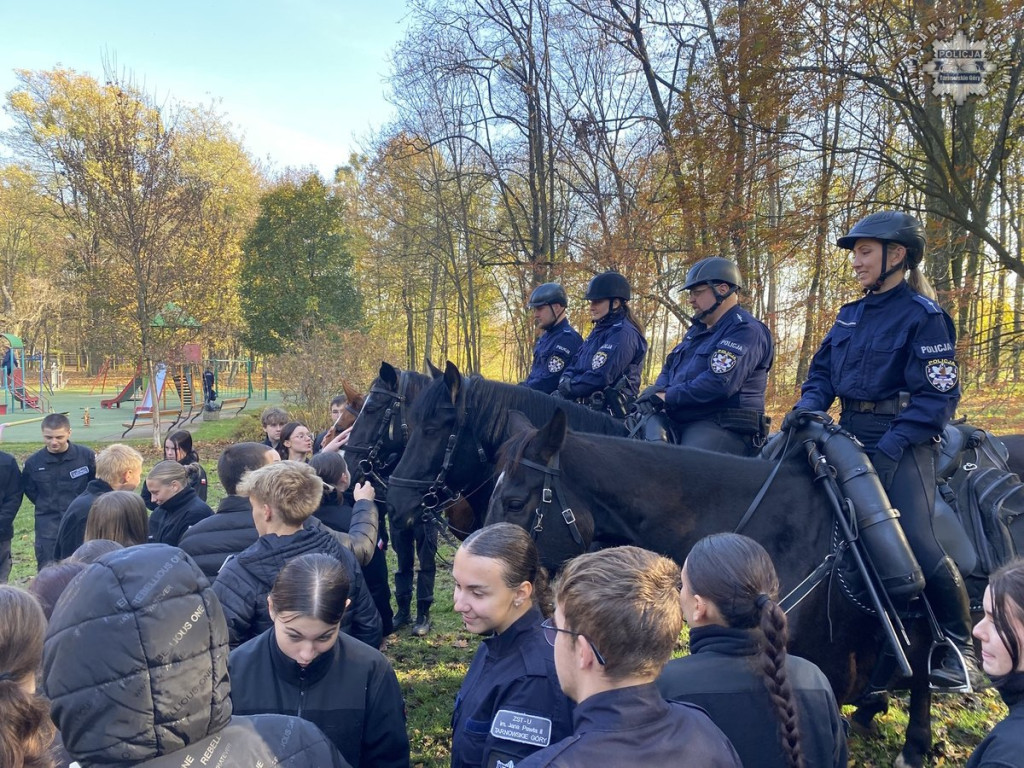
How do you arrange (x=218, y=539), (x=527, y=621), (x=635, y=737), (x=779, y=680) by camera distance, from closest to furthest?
1. (x=635, y=737)
2. (x=779, y=680)
3. (x=527, y=621)
4. (x=218, y=539)

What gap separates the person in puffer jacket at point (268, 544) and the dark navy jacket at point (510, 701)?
94cm

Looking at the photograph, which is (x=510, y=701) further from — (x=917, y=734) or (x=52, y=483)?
(x=52, y=483)

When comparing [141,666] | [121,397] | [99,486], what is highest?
[141,666]

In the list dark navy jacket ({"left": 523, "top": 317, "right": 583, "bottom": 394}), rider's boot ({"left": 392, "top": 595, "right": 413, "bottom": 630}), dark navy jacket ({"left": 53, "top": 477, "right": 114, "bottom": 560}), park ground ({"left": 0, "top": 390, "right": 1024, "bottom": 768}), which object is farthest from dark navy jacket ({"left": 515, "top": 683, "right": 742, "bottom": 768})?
rider's boot ({"left": 392, "top": 595, "right": 413, "bottom": 630})

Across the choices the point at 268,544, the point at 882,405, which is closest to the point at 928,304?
the point at 882,405

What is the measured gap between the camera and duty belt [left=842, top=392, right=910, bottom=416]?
3.34 m

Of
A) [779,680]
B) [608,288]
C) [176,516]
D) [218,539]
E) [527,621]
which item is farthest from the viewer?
[608,288]

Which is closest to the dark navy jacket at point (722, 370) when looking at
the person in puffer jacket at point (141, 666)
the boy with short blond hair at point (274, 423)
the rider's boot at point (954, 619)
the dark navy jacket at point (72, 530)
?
the rider's boot at point (954, 619)

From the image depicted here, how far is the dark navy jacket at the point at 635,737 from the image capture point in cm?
138

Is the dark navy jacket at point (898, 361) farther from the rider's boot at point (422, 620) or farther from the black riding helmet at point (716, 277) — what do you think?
the rider's boot at point (422, 620)

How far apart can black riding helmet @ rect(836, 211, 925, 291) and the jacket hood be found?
3.48m

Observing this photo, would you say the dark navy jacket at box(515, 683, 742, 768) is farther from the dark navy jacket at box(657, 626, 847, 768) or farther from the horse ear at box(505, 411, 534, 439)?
the horse ear at box(505, 411, 534, 439)

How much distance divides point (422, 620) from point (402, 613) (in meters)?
0.21

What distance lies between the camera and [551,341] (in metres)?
6.41
